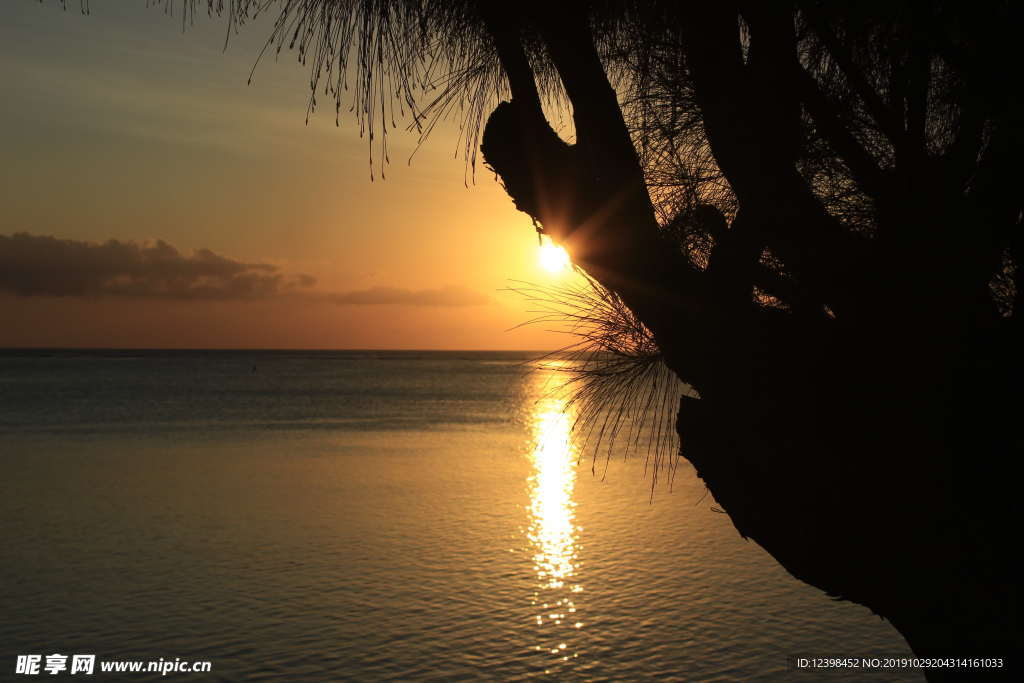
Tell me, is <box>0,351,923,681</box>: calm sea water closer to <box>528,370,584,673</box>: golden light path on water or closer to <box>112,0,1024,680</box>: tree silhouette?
<box>528,370,584,673</box>: golden light path on water

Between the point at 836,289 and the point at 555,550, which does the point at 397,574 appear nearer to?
the point at 555,550

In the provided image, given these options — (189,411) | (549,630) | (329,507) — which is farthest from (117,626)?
(189,411)

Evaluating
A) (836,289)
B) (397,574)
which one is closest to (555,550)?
(397,574)

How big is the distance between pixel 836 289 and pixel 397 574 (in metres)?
10.8

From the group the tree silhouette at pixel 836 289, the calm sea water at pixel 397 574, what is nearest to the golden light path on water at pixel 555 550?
the calm sea water at pixel 397 574

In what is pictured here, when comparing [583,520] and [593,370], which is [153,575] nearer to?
[583,520]

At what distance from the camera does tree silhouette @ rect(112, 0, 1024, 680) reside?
2.25 meters

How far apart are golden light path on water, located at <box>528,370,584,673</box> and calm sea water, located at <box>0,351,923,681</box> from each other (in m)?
0.05

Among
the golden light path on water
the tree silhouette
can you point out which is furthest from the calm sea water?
the tree silhouette

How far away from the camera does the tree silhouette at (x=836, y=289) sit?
2.25 metres

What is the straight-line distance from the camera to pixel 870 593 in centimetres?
235

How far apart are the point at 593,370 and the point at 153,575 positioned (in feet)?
33.2

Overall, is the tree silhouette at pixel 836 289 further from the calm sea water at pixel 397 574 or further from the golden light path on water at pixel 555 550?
the calm sea water at pixel 397 574

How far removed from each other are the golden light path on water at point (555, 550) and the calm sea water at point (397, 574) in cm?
5
